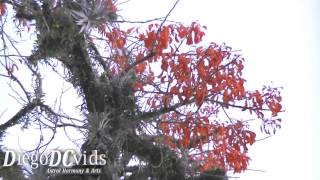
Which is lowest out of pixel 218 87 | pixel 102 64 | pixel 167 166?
pixel 167 166

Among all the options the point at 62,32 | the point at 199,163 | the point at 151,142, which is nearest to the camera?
the point at 62,32

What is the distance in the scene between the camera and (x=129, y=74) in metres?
3.09

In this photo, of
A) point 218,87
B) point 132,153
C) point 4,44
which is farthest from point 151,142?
point 4,44

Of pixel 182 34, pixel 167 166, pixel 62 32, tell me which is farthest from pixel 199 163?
pixel 62 32

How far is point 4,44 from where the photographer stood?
301 cm

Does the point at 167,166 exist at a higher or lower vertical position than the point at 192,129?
lower

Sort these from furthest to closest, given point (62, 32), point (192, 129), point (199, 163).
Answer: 1. point (199, 163)
2. point (192, 129)
3. point (62, 32)

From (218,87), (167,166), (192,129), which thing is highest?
(218,87)

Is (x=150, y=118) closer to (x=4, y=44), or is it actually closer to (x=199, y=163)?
(x=199, y=163)

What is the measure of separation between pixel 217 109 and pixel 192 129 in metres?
0.28

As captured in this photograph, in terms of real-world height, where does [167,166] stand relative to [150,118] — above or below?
below

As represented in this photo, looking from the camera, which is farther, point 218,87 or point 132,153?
point 132,153

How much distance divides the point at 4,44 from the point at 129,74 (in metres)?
0.91

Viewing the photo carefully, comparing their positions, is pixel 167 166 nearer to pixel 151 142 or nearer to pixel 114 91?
pixel 151 142
